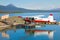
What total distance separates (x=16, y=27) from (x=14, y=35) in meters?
0.09

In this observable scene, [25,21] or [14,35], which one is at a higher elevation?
[25,21]

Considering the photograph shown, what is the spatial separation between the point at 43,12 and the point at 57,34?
0.28 metres

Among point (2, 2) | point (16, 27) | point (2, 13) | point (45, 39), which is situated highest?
point (2, 2)

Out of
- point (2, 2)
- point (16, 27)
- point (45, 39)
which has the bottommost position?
point (45, 39)

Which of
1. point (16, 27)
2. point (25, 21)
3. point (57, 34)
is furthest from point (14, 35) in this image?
point (57, 34)

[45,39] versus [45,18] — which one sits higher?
[45,18]

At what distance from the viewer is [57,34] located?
1.21 m

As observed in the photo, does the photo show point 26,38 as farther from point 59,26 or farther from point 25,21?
point 59,26

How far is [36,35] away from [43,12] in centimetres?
26

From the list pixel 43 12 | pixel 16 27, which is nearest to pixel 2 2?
pixel 16 27

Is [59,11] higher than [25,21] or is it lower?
higher

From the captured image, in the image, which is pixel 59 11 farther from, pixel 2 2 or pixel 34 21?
pixel 2 2

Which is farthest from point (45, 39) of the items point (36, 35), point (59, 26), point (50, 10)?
point (50, 10)

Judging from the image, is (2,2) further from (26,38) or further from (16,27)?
(26,38)
